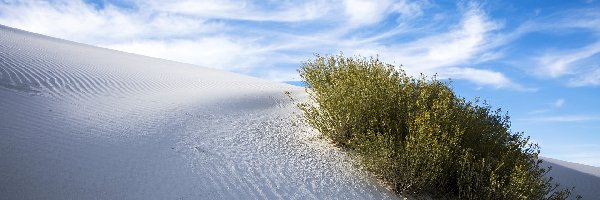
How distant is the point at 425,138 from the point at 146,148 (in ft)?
10.4

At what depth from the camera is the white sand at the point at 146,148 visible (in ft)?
14.9

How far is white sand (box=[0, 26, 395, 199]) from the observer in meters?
4.54

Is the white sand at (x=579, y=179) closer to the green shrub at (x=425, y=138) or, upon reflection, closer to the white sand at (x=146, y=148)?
the green shrub at (x=425, y=138)

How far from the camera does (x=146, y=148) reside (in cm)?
559

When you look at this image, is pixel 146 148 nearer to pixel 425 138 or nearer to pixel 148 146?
pixel 148 146

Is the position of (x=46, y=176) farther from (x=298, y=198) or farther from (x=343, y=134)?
(x=343, y=134)

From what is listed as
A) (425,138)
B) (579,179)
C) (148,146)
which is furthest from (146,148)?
(579,179)

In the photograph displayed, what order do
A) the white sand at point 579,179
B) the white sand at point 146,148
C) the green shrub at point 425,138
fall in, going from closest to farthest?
1. the white sand at point 146,148
2. the green shrub at point 425,138
3. the white sand at point 579,179

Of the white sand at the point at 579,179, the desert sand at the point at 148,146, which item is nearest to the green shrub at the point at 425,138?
the desert sand at the point at 148,146

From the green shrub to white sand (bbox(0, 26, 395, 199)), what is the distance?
35 centimetres

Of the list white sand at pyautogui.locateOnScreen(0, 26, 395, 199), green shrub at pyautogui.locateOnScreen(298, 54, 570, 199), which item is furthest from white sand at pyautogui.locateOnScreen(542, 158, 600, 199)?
white sand at pyautogui.locateOnScreen(0, 26, 395, 199)

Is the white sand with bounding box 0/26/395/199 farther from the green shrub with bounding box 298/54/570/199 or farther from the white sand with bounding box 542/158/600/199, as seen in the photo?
the white sand with bounding box 542/158/600/199

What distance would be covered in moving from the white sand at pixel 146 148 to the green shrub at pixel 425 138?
1.16ft

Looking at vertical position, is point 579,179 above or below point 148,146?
above
